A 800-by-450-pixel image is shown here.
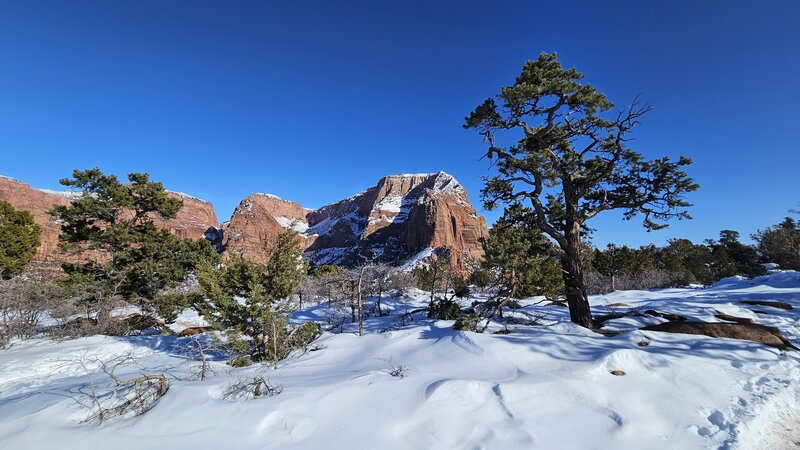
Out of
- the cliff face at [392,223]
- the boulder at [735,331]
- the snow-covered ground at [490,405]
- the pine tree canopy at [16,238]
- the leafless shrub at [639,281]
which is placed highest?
the cliff face at [392,223]

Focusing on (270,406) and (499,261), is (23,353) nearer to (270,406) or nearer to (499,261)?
(270,406)

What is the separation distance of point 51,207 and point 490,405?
7070cm

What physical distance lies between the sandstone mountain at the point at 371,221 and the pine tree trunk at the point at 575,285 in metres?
57.1

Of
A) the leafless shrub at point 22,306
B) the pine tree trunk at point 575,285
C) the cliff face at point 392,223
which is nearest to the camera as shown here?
the pine tree trunk at point 575,285

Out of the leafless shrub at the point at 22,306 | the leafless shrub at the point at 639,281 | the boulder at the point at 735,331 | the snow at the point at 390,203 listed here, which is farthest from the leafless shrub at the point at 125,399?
the snow at the point at 390,203

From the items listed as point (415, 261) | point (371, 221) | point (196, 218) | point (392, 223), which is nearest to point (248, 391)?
point (415, 261)

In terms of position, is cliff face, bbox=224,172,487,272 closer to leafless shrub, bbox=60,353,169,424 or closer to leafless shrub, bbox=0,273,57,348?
leafless shrub, bbox=0,273,57,348

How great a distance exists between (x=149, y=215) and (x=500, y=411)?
2218cm

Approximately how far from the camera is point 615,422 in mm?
4148

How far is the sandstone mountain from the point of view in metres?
97.3

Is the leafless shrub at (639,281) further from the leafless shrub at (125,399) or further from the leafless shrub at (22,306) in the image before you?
the leafless shrub at (22,306)

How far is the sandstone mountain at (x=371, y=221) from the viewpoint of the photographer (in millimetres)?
97312

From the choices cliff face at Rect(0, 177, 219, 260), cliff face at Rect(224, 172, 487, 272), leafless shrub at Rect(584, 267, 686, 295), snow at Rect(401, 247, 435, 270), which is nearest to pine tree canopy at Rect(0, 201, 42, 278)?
cliff face at Rect(0, 177, 219, 260)

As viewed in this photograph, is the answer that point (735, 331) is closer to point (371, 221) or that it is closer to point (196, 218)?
point (371, 221)
